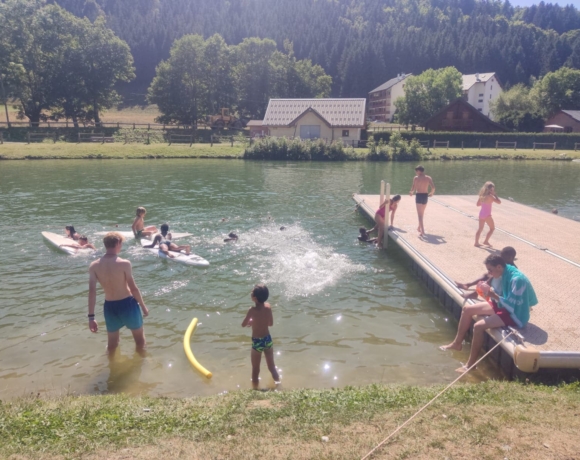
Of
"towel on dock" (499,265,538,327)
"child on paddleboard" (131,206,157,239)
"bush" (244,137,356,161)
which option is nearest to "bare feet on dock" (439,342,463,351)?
"towel on dock" (499,265,538,327)

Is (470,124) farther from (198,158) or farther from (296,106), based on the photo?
Answer: (198,158)

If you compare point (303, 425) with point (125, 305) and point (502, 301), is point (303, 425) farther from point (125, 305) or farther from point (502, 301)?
point (502, 301)

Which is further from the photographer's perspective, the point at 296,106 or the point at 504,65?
the point at 504,65

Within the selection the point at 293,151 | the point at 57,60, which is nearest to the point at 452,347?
the point at 293,151

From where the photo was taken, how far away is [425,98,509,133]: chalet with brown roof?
72.6 meters

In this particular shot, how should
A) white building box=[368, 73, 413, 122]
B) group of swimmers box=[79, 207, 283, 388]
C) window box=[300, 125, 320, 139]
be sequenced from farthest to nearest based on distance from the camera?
white building box=[368, 73, 413, 122] → window box=[300, 125, 320, 139] → group of swimmers box=[79, 207, 283, 388]

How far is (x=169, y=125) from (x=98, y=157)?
29.8m

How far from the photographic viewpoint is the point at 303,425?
5223 mm

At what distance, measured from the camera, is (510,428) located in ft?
16.5

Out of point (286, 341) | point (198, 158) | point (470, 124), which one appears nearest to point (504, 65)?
point (470, 124)

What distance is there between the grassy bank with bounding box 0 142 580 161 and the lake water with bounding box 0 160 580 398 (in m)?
25.9

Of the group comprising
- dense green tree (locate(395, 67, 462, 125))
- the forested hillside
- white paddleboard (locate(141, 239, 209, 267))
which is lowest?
white paddleboard (locate(141, 239, 209, 267))

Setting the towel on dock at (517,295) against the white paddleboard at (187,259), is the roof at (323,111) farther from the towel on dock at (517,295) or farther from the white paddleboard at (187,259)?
the towel on dock at (517,295)

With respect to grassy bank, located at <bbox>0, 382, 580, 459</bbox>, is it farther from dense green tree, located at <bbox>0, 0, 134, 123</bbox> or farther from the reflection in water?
dense green tree, located at <bbox>0, 0, 134, 123</bbox>
